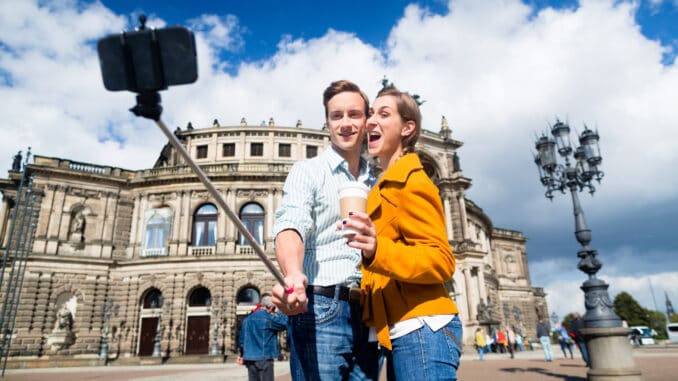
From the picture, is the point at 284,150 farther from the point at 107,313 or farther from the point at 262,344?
the point at 262,344

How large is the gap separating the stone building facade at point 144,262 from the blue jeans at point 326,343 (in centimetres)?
2519

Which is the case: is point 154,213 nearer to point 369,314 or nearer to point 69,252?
point 69,252

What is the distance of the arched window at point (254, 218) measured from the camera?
2948 centimetres

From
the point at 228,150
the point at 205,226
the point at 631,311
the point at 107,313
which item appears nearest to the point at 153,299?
the point at 107,313

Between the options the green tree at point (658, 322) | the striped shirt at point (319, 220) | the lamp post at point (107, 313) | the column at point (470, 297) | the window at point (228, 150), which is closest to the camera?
the striped shirt at point (319, 220)

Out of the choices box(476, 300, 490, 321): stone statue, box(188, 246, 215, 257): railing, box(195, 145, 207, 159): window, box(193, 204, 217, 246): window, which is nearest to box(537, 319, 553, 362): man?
box(476, 300, 490, 321): stone statue

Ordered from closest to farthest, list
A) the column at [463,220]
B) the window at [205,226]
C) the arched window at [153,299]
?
the arched window at [153,299] → the window at [205,226] → the column at [463,220]

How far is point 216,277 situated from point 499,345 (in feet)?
66.4

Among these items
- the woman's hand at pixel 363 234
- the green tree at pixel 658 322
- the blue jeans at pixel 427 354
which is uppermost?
the woman's hand at pixel 363 234

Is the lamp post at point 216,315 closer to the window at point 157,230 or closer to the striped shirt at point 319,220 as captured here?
the window at point 157,230

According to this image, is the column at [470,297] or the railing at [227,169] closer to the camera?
the railing at [227,169]

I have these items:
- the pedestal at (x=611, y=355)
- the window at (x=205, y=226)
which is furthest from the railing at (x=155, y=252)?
the pedestal at (x=611, y=355)

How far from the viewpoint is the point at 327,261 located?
2.23 m

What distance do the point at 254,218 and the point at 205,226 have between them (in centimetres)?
361
